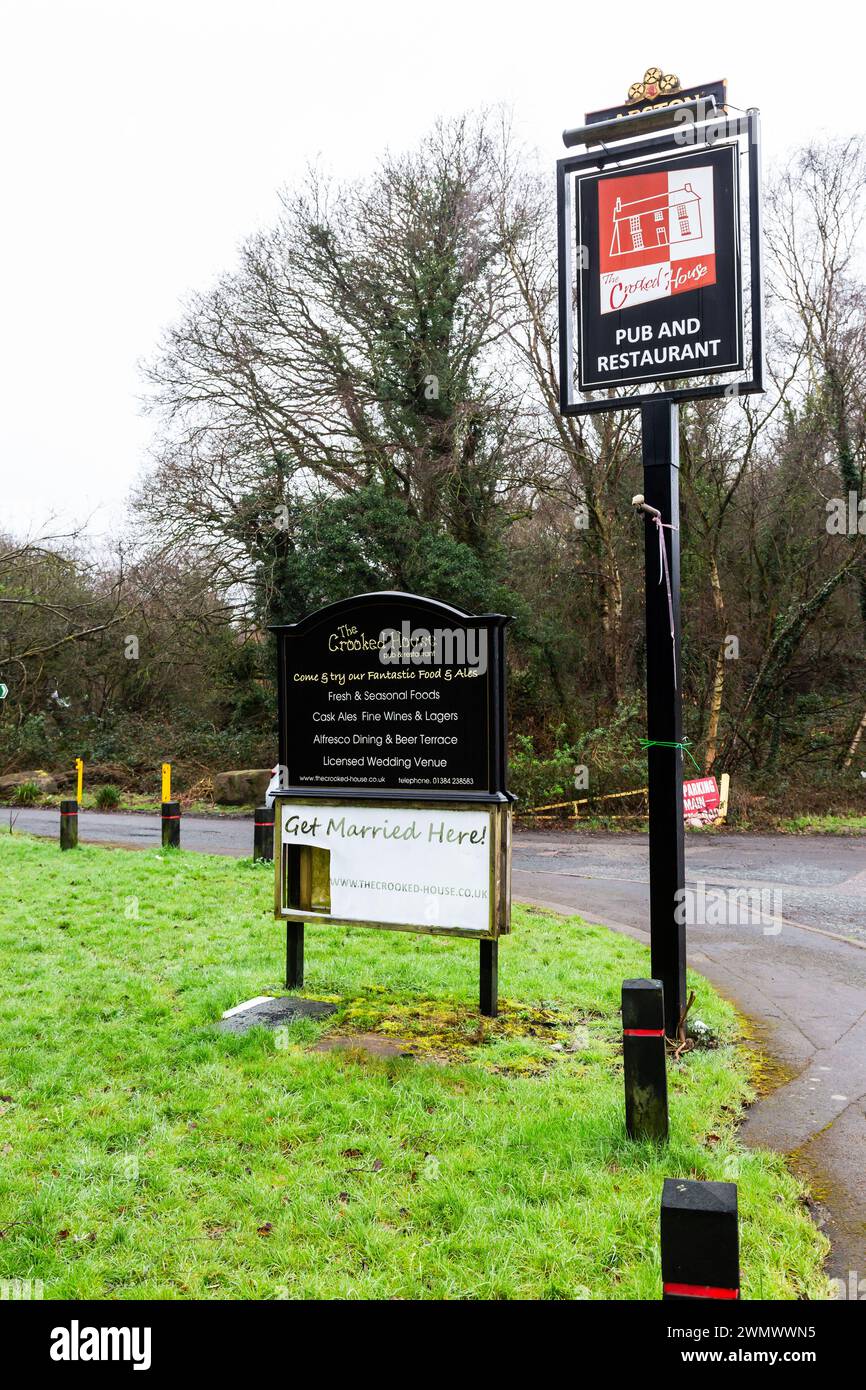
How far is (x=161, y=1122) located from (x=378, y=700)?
280 cm

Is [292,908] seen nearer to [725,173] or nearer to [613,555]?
[725,173]

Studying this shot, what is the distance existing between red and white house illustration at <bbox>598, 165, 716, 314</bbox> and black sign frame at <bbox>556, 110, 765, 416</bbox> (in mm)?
143

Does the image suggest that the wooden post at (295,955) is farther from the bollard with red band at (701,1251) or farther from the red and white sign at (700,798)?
the bollard with red band at (701,1251)

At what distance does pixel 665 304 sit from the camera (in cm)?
593

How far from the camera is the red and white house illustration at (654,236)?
5.86 meters

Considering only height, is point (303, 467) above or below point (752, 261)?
above

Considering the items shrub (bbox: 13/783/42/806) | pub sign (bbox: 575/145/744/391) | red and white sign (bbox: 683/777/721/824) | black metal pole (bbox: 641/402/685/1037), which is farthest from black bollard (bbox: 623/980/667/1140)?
shrub (bbox: 13/783/42/806)

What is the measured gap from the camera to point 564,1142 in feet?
14.3

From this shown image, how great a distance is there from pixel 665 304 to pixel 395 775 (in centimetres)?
324

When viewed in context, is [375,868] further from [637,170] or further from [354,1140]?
[637,170]

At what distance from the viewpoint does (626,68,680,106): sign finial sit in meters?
5.98

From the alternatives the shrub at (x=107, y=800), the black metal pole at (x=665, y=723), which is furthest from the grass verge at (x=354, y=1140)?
the shrub at (x=107, y=800)

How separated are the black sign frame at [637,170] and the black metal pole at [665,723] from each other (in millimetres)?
191
